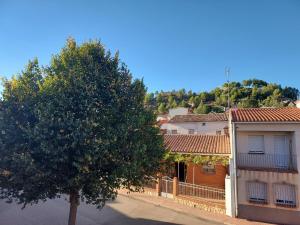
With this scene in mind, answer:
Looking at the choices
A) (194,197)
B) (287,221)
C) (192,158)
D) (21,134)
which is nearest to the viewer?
(21,134)

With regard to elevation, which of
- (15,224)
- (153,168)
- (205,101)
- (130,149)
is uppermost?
(205,101)

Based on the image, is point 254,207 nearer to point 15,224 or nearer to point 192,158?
point 192,158

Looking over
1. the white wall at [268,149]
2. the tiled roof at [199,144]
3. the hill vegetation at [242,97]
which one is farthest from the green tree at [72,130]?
the hill vegetation at [242,97]

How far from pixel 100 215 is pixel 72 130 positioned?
9452 mm

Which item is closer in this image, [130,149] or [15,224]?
[130,149]

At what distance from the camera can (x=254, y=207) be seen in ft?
55.0

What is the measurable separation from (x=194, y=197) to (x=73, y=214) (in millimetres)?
10337

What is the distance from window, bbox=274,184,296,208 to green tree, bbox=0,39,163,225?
1070 cm

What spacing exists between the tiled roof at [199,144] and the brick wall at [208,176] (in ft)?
Answer: 6.44

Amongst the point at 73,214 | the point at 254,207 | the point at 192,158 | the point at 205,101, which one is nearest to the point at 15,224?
the point at 73,214

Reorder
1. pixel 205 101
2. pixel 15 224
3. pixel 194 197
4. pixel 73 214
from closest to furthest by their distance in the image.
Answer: pixel 73 214
pixel 15 224
pixel 194 197
pixel 205 101

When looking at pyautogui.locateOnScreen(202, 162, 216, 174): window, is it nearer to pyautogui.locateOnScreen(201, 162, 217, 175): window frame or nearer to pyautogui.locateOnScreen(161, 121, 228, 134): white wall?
pyautogui.locateOnScreen(201, 162, 217, 175): window frame

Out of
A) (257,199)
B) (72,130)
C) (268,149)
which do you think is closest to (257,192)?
(257,199)

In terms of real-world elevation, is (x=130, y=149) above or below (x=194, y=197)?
above
